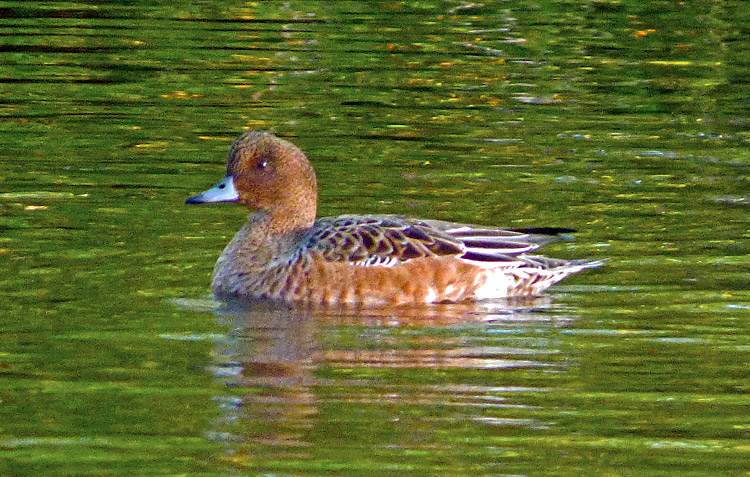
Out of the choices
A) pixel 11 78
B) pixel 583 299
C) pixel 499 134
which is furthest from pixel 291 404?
pixel 11 78

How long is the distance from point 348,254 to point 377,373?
165cm

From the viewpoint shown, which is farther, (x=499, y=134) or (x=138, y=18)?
(x=138, y=18)

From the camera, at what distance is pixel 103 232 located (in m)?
9.27

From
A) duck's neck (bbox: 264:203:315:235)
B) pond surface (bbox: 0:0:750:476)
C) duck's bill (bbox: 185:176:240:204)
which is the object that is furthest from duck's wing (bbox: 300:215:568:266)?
duck's bill (bbox: 185:176:240:204)

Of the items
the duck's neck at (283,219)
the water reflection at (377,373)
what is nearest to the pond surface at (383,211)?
the water reflection at (377,373)

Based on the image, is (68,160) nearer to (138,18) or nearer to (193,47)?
(193,47)

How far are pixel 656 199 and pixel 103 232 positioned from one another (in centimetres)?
359

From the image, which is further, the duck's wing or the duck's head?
the duck's head

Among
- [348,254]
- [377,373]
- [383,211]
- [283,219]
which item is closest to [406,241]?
[348,254]

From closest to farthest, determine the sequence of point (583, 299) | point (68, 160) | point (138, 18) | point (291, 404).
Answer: point (291, 404) < point (583, 299) < point (68, 160) < point (138, 18)

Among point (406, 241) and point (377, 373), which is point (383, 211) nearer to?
point (406, 241)

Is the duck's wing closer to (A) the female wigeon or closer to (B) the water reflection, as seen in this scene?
(A) the female wigeon

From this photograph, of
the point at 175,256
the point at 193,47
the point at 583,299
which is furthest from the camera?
the point at 193,47

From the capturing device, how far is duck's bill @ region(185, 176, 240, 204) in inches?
340
